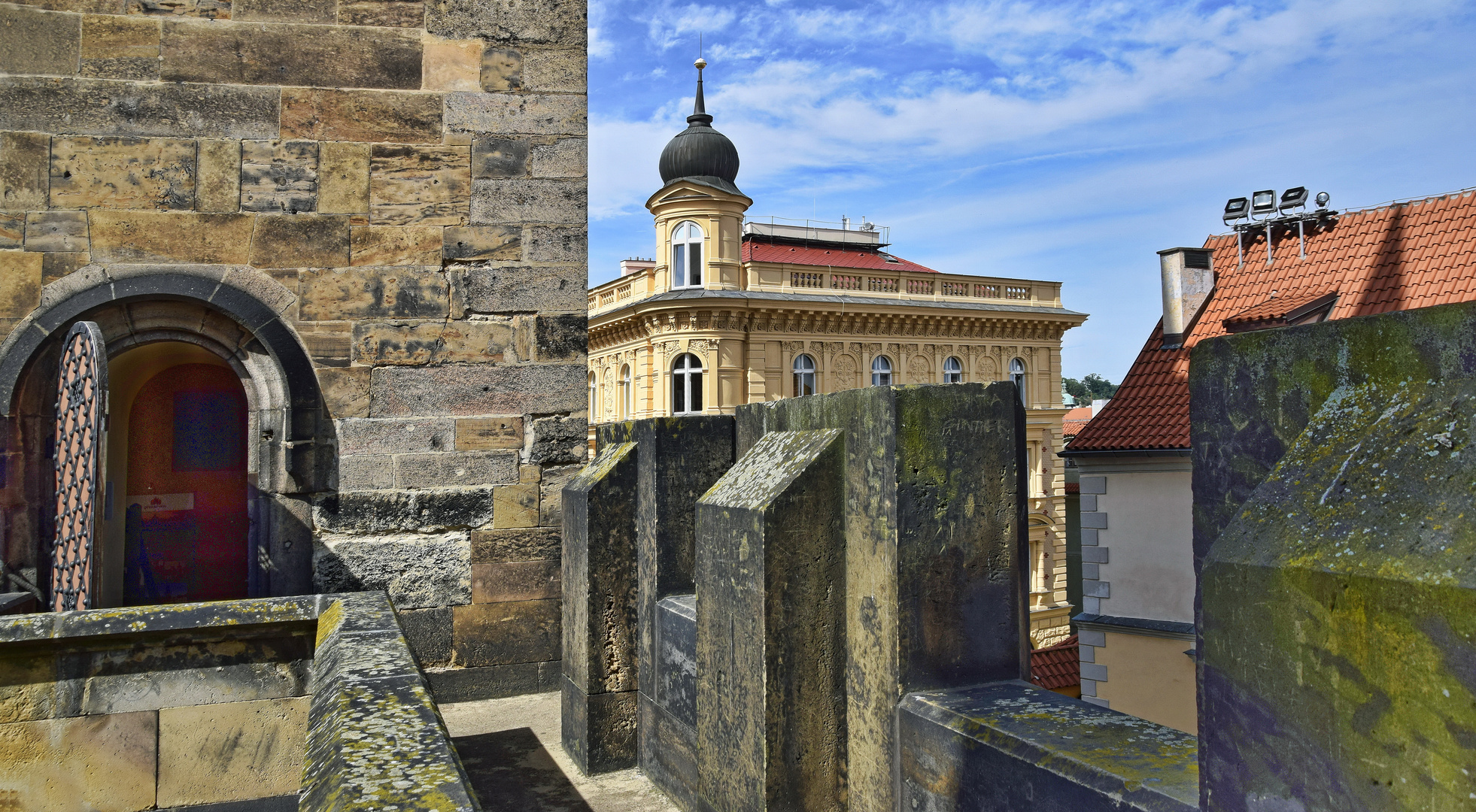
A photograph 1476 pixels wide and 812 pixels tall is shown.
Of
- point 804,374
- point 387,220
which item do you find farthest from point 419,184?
point 804,374

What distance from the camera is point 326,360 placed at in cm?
526

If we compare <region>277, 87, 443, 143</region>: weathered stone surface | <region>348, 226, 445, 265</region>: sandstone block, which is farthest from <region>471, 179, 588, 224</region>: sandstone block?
<region>277, 87, 443, 143</region>: weathered stone surface

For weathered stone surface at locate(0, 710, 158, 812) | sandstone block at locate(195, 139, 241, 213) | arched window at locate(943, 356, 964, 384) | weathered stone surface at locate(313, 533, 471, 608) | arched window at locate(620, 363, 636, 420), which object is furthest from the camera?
arched window at locate(943, 356, 964, 384)

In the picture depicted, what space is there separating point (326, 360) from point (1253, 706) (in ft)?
16.2

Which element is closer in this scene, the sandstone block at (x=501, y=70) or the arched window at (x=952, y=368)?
the sandstone block at (x=501, y=70)

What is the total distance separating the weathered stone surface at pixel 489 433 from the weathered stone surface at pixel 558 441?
98mm

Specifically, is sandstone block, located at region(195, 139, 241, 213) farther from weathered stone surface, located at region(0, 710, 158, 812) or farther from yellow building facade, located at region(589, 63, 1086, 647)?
yellow building facade, located at region(589, 63, 1086, 647)

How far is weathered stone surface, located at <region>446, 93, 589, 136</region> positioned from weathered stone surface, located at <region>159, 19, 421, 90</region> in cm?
27

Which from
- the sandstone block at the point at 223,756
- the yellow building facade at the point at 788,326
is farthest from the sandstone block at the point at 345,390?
the yellow building facade at the point at 788,326

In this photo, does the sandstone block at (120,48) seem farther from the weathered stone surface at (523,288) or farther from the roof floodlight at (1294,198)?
the roof floodlight at (1294,198)

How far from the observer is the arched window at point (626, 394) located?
32.2m

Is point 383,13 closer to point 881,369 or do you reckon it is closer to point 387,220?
point 387,220

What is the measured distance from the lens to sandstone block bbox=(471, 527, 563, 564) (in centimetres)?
548

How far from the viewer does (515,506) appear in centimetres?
554
